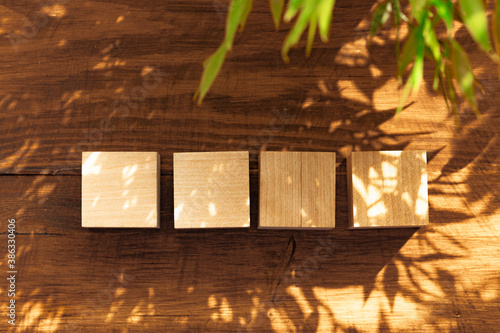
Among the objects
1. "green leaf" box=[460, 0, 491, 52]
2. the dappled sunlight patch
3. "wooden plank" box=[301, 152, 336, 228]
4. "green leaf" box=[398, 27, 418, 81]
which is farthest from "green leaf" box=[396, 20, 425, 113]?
the dappled sunlight patch

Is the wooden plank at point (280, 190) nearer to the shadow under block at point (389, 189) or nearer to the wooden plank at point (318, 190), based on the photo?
the wooden plank at point (318, 190)

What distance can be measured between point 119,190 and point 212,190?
316mm

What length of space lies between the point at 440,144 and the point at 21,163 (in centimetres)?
158

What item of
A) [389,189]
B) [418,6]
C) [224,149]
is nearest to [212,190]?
[224,149]

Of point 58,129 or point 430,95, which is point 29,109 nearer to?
point 58,129

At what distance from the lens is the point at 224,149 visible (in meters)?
1.53

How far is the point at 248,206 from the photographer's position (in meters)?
1.39

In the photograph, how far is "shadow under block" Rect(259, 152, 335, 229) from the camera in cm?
139

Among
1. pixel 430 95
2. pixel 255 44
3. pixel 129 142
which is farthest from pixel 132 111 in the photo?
pixel 430 95

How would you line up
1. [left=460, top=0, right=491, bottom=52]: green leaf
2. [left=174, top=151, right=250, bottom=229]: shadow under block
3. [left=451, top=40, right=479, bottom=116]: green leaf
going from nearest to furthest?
[left=460, top=0, right=491, bottom=52]: green leaf → [left=451, top=40, right=479, bottom=116]: green leaf → [left=174, top=151, right=250, bottom=229]: shadow under block

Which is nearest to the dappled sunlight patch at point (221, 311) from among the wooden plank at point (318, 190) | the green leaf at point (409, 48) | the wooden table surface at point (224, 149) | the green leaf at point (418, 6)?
the wooden table surface at point (224, 149)

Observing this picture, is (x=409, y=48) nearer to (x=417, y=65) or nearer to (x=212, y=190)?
(x=417, y=65)

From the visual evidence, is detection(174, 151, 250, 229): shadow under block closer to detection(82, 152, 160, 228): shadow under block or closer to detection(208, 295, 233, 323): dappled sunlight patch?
detection(82, 152, 160, 228): shadow under block

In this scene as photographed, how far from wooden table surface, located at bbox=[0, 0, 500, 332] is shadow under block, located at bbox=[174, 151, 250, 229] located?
0.13m
